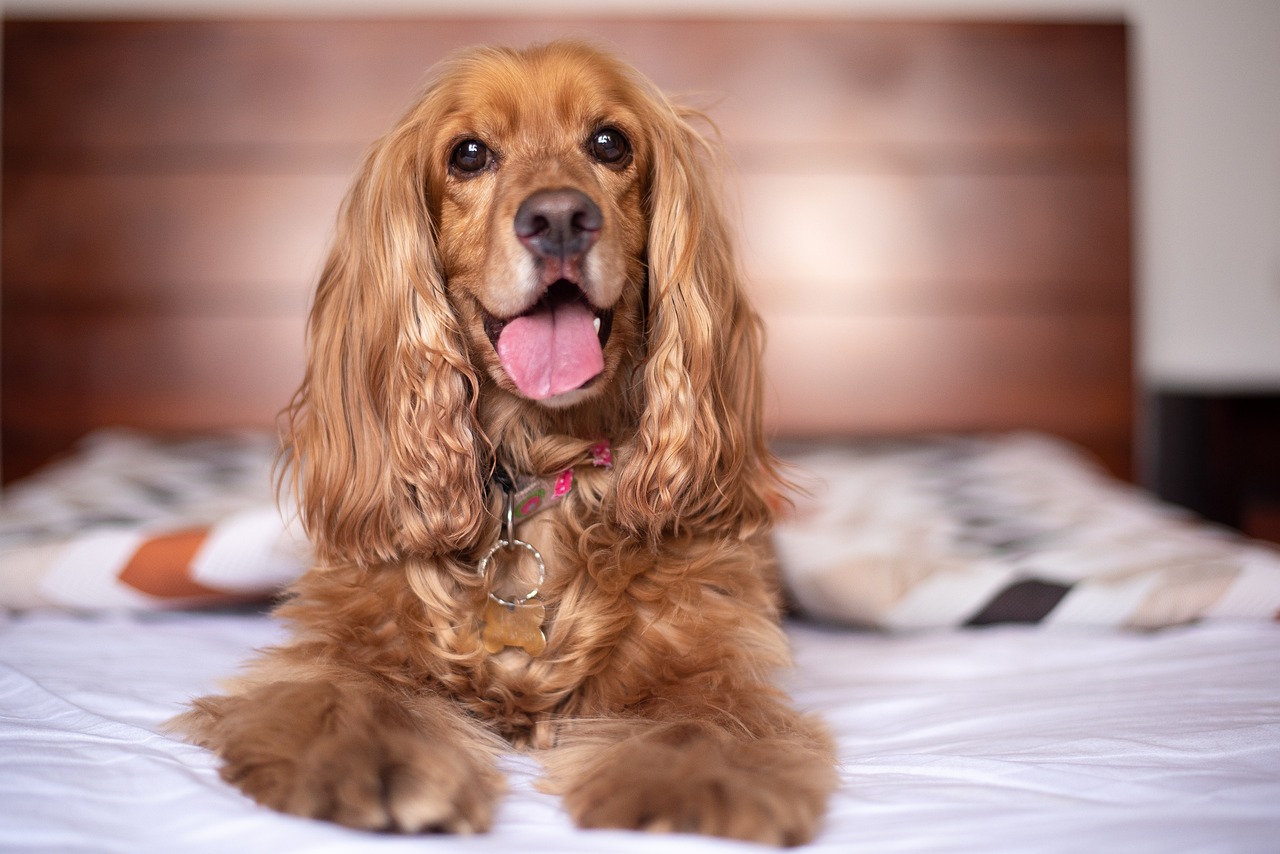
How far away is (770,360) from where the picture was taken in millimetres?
3596

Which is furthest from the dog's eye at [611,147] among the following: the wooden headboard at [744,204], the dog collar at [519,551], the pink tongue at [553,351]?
the wooden headboard at [744,204]

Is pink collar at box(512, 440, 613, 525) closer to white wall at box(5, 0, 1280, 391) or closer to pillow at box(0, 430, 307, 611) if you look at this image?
pillow at box(0, 430, 307, 611)

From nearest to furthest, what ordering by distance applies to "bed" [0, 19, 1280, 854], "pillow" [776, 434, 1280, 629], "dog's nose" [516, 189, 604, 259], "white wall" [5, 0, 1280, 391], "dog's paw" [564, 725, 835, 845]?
"dog's paw" [564, 725, 835, 845], "dog's nose" [516, 189, 604, 259], "pillow" [776, 434, 1280, 629], "bed" [0, 19, 1280, 854], "white wall" [5, 0, 1280, 391]

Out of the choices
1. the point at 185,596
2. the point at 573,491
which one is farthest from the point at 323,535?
the point at 185,596

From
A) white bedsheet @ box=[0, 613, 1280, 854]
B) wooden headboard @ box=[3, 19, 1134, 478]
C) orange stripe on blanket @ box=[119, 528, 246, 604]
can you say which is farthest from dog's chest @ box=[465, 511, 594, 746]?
wooden headboard @ box=[3, 19, 1134, 478]

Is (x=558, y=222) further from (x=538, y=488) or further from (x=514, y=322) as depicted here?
(x=538, y=488)

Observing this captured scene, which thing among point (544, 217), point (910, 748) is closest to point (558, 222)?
point (544, 217)

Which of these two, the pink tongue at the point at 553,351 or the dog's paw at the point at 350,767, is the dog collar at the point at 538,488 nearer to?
the pink tongue at the point at 553,351

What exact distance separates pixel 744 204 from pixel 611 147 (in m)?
2.17

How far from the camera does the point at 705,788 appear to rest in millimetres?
919

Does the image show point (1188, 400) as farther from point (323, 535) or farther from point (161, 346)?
point (161, 346)

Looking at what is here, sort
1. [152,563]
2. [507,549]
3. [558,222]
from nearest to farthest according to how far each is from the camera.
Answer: [558,222]
[507,549]
[152,563]

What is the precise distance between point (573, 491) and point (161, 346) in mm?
2654

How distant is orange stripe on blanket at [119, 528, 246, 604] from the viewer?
1.73 metres
